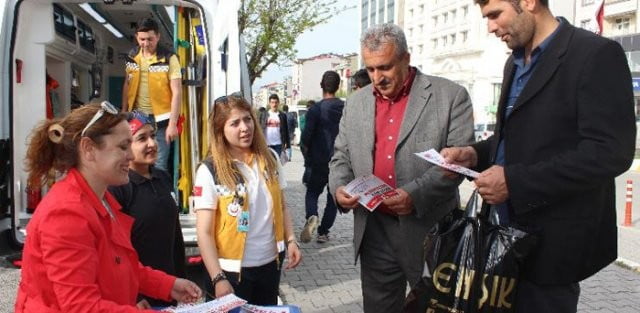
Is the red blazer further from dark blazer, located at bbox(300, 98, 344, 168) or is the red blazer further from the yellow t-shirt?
dark blazer, located at bbox(300, 98, 344, 168)

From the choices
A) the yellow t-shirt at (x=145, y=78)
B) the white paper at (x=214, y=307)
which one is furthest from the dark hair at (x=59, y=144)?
the yellow t-shirt at (x=145, y=78)

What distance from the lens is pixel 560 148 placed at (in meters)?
2.12

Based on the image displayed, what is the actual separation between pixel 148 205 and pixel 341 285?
2.97 meters

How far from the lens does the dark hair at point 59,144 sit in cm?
210

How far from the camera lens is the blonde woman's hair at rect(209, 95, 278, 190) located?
121 inches

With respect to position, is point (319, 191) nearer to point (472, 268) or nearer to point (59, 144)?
point (472, 268)

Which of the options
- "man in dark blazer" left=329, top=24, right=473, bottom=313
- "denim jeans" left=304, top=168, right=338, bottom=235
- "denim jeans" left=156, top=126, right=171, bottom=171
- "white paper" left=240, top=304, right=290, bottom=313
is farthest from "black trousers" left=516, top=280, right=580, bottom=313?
"denim jeans" left=304, top=168, right=338, bottom=235

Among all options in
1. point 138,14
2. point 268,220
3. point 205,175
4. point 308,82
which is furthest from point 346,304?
point 308,82

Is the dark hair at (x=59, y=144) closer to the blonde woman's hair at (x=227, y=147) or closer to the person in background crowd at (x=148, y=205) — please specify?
the person in background crowd at (x=148, y=205)

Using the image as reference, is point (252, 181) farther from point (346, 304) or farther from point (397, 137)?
point (346, 304)

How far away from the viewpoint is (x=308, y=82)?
104 metres

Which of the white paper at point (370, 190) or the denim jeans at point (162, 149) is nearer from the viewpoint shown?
the white paper at point (370, 190)

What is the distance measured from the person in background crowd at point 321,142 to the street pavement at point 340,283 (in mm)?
228

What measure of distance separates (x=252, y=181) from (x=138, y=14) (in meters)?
6.27
